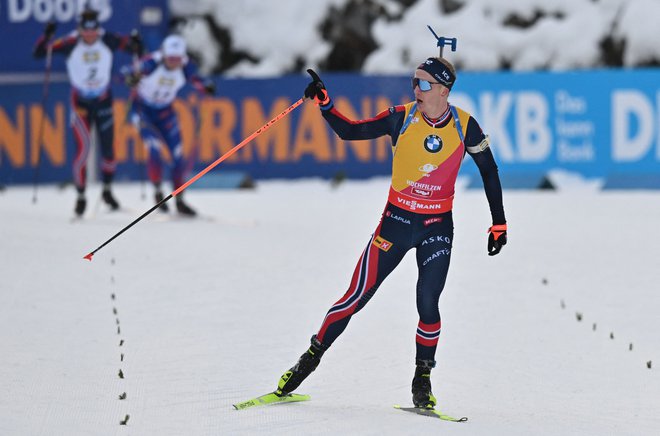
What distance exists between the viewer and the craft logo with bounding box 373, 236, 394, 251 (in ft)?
24.6

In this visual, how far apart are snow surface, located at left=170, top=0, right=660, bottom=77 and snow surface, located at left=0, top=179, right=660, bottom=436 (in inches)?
274

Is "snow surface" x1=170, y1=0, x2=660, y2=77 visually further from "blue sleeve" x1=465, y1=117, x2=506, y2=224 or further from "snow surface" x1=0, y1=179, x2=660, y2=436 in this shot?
"blue sleeve" x1=465, y1=117, x2=506, y2=224

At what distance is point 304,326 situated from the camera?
10219 millimetres

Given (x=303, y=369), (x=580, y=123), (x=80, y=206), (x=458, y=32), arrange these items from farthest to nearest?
(x=458, y=32), (x=580, y=123), (x=80, y=206), (x=303, y=369)

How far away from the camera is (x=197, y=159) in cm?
2044

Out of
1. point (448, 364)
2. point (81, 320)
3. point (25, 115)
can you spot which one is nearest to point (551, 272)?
point (448, 364)

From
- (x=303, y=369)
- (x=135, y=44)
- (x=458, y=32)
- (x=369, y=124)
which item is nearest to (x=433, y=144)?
(x=369, y=124)

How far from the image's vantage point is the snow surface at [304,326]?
24.7 feet

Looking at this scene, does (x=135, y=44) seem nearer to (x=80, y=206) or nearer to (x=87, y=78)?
(x=87, y=78)

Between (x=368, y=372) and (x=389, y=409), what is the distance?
1.12 meters

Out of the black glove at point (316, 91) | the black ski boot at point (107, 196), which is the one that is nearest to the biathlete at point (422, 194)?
the black glove at point (316, 91)

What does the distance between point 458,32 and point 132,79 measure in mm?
8806

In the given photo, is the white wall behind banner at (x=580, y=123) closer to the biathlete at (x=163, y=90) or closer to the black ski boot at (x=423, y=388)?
the biathlete at (x=163, y=90)

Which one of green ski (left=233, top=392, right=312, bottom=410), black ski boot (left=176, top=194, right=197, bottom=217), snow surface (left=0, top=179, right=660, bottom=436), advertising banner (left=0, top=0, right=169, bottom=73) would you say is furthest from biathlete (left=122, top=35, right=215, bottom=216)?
green ski (left=233, top=392, right=312, bottom=410)
